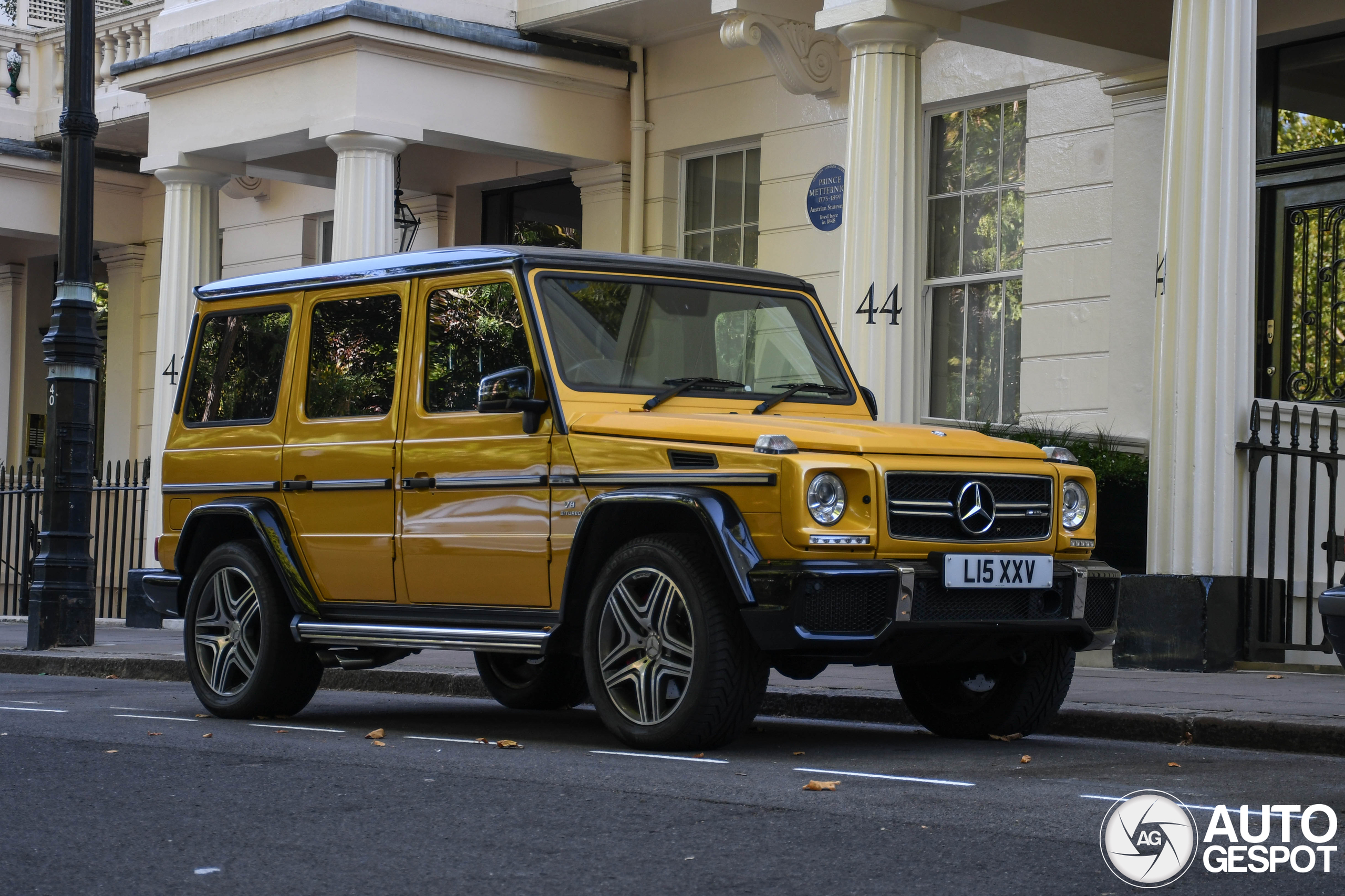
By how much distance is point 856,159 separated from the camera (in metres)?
12.2

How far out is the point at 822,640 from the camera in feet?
22.1

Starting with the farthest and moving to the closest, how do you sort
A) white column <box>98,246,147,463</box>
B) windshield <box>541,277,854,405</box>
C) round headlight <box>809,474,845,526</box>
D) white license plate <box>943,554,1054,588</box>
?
1. white column <box>98,246,147,463</box>
2. windshield <box>541,277,854,405</box>
3. white license plate <box>943,554,1054,588</box>
4. round headlight <box>809,474,845,526</box>

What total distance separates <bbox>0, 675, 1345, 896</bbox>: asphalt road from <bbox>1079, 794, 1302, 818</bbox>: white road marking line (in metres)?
0.05

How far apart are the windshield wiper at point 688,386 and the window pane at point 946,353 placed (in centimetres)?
728

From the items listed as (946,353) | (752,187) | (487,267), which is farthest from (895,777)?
(752,187)

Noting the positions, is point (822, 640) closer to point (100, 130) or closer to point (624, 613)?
point (624, 613)

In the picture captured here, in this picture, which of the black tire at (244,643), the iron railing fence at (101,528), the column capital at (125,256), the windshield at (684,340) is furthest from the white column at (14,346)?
the windshield at (684,340)

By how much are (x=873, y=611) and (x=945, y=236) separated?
8897 mm

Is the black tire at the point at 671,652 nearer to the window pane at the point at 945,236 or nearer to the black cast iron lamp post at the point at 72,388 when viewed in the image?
the black cast iron lamp post at the point at 72,388

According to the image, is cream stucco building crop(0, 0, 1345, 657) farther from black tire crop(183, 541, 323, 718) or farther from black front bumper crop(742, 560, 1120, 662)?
black tire crop(183, 541, 323, 718)

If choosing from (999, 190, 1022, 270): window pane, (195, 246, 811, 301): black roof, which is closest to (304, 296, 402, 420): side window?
(195, 246, 811, 301): black roof

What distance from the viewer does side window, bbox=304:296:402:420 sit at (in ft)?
27.9

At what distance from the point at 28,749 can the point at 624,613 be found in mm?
2421

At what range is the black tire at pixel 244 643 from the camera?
28.6ft
